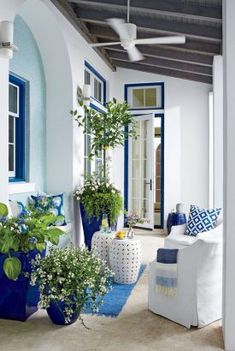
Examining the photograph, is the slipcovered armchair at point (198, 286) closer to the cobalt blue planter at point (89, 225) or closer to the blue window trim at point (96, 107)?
the cobalt blue planter at point (89, 225)

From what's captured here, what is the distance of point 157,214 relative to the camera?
7.36m

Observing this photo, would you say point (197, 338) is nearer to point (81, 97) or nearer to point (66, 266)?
point (66, 266)

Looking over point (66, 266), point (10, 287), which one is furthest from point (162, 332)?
point (10, 287)

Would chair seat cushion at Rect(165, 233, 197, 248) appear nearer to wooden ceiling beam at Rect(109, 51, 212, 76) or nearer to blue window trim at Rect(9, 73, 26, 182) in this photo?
blue window trim at Rect(9, 73, 26, 182)

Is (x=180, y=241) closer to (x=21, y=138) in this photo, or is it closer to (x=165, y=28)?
(x=21, y=138)

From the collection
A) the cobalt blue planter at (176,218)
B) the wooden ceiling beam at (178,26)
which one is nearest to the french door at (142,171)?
the cobalt blue planter at (176,218)

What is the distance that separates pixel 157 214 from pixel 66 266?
478cm

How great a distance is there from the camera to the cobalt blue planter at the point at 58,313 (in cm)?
281

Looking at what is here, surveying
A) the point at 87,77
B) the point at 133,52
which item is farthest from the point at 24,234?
the point at 87,77

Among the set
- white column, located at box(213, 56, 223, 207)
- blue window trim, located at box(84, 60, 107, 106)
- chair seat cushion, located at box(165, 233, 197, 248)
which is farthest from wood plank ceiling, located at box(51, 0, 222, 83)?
chair seat cushion, located at box(165, 233, 197, 248)

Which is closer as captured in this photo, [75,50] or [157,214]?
[75,50]

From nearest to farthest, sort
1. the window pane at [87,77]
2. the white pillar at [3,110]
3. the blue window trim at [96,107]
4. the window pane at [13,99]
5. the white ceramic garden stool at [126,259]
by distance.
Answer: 1. the white pillar at [3,110]
2. the white ceramic garden stool at [126,259]
3. the window pane at [13,99]
4. the window pane at [87,77]
5. the blue window trim at [96,107]

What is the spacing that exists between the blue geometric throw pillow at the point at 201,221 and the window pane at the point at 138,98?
11.8 ft
